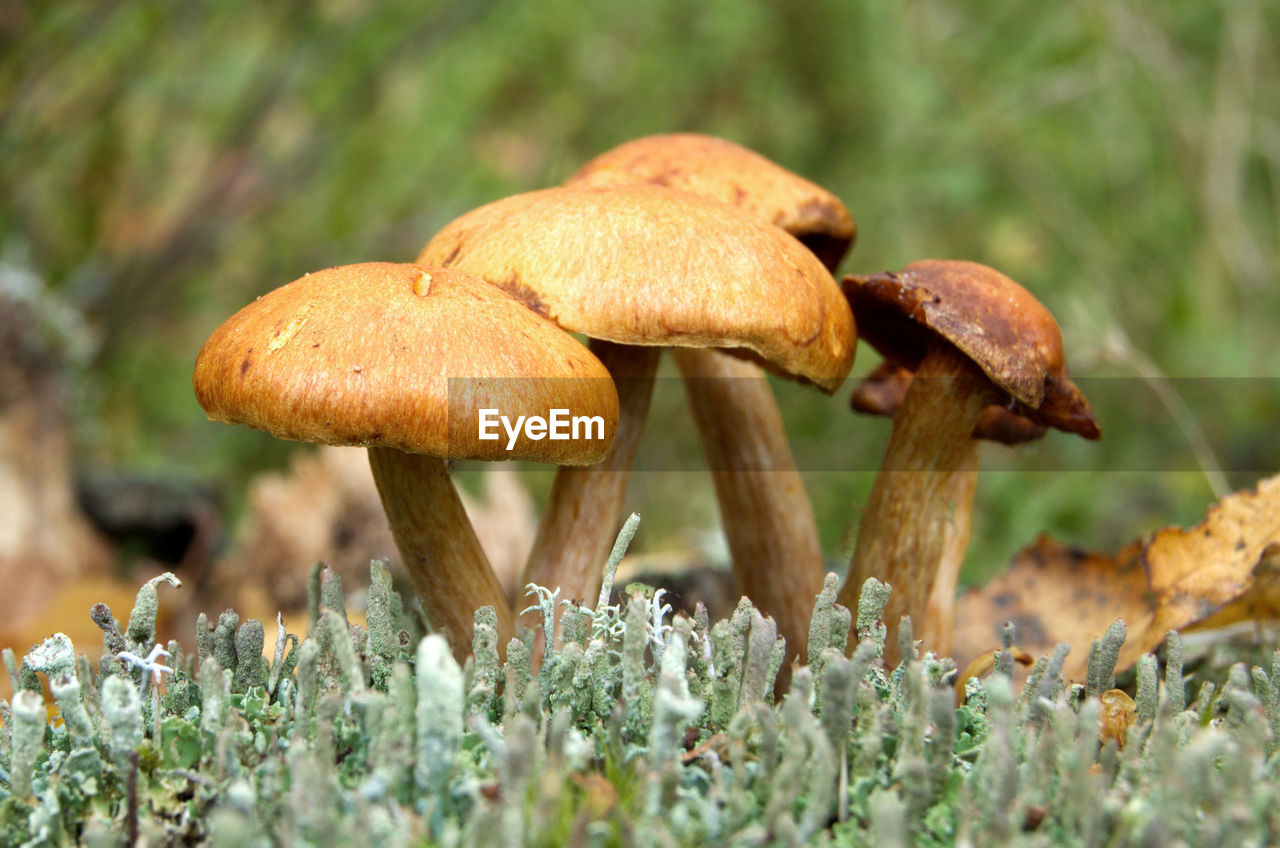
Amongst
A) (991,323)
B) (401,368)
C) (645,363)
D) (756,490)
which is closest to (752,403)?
(756,490)

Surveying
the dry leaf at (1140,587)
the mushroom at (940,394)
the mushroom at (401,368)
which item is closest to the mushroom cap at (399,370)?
the mushroom at (401,368)

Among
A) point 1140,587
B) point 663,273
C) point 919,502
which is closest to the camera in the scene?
point 663,273

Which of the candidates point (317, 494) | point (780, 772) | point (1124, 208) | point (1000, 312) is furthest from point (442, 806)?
point (1124, 208)

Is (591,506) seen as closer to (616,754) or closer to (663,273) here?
(663,273)

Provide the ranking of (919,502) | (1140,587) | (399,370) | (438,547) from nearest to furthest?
(399,370) → (438,547) → (919,502) → (1140,587)

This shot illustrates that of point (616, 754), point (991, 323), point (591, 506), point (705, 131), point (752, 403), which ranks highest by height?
point (705, 131)

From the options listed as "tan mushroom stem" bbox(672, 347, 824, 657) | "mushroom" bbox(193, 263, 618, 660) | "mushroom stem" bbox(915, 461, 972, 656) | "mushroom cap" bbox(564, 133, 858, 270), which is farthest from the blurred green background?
"mushroom" bbox(193, 263, 618, 660)
